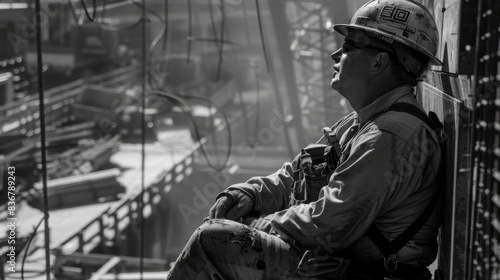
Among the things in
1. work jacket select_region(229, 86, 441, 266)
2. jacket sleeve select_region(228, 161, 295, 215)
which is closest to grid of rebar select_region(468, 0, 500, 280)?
work jacket select_region(229, 86, 441, 266)

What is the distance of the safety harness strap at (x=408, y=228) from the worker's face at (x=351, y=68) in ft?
0.68

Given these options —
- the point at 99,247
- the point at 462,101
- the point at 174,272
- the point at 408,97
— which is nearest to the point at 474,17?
the point at 462,101

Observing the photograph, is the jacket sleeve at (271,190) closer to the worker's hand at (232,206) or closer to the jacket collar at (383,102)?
the worker's hand at (232,206)

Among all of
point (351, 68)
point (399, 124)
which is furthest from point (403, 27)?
point (399, 124)

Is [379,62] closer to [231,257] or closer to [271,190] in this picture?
[271,190]

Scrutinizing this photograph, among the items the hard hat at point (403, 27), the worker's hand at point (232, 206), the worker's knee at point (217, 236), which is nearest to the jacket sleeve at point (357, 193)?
the worker's knee at point (217, 236)

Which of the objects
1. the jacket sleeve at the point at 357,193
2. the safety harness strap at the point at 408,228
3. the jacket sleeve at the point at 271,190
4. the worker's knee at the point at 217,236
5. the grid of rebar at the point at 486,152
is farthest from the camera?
the jacket sleeve at the point at 271,190

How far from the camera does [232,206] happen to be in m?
3.71

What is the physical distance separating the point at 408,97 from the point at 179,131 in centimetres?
2385

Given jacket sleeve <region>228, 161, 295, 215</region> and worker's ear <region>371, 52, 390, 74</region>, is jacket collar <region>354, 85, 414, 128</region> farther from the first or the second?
jacket sleeve <region>228, 161, 295, 215</region>

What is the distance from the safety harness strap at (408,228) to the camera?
315cm

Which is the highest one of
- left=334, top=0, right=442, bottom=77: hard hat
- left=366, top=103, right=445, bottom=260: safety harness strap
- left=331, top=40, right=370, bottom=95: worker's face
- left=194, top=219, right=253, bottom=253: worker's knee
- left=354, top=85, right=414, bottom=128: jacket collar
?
left=334, top=0, right=442, bottom=77: hard hat

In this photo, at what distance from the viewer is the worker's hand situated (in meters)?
3.63

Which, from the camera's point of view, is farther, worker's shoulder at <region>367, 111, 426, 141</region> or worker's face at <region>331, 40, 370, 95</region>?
worker's face at <region>331, 40, 370, 95</region>
